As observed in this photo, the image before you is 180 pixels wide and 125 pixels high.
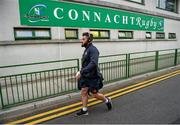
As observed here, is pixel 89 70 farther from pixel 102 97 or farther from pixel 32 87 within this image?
pixel 32 87

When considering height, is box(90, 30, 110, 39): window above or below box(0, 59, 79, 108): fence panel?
above

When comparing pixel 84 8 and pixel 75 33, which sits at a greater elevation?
pixel 84 8

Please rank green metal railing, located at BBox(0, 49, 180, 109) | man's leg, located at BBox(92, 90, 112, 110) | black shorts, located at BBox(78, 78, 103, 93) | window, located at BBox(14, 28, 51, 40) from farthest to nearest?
window, located at BBox(14, 28, 51, 40) < green metal railing, located at BBox(0, 49, 180, 109) < man's leg, located at BBox(92, 90, 112, 110) < black shorts, located at BBox(78, 78, 103, 93)

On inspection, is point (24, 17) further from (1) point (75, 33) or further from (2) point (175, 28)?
(2) point (175, 28)

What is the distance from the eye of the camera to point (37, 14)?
7102 mm

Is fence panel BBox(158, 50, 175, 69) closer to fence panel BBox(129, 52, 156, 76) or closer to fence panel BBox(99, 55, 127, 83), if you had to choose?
fence panel BBox(129, 52, 156, 76)

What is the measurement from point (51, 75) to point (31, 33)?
248 cm

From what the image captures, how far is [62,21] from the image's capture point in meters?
7.92

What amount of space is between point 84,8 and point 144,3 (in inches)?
233

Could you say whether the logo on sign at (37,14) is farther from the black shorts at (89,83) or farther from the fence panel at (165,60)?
the fence panel at (165,60)

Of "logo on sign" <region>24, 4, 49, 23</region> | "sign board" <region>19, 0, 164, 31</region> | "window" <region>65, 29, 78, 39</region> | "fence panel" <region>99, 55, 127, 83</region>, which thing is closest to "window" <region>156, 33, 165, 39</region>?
"sign board" <region>19, 0, 164, 31</region>

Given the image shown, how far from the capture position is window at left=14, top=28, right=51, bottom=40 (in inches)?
268

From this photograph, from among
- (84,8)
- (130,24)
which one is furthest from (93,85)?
(130,24)

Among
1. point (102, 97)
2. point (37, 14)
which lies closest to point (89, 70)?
point (102, 97)
